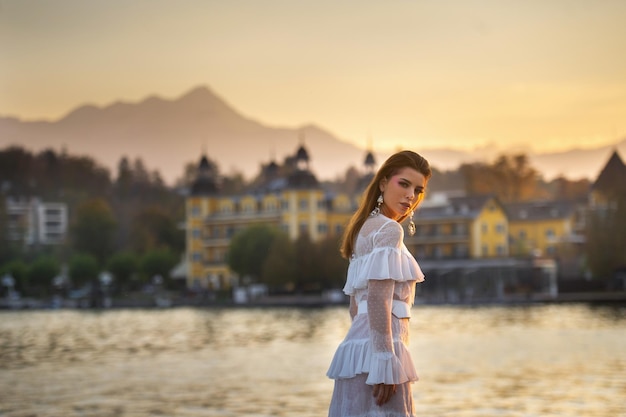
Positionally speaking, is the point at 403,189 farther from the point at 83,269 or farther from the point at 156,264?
the point at 83,269

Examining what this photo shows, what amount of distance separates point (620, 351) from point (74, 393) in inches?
441

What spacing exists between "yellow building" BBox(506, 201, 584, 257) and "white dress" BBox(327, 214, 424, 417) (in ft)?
215

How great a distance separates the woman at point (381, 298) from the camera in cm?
341

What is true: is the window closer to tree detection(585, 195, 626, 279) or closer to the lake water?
tree detection(585, 195, 626, 279)

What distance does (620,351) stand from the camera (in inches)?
964

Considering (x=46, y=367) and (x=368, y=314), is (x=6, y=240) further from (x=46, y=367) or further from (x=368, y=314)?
(x=368, y=314)

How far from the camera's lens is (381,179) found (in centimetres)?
356

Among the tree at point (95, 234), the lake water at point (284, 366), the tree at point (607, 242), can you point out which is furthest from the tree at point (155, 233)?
the lake water at point (284, 366)

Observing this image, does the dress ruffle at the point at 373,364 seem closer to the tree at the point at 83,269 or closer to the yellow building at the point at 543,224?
the yellow building at the point at 543,224

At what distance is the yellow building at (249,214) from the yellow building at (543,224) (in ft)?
28.3

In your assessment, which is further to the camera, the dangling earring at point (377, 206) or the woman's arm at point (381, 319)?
the dangling earring at point (377, 206)

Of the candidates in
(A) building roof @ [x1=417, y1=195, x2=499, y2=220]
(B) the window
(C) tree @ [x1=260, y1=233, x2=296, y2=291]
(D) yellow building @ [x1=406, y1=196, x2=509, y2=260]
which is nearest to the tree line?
(C) tree @ [x1=260, y1=233, x2=296, y2=291]

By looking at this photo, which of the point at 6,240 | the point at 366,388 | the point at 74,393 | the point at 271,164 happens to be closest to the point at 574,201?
the point at 271,164

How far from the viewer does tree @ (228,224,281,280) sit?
6131cm
